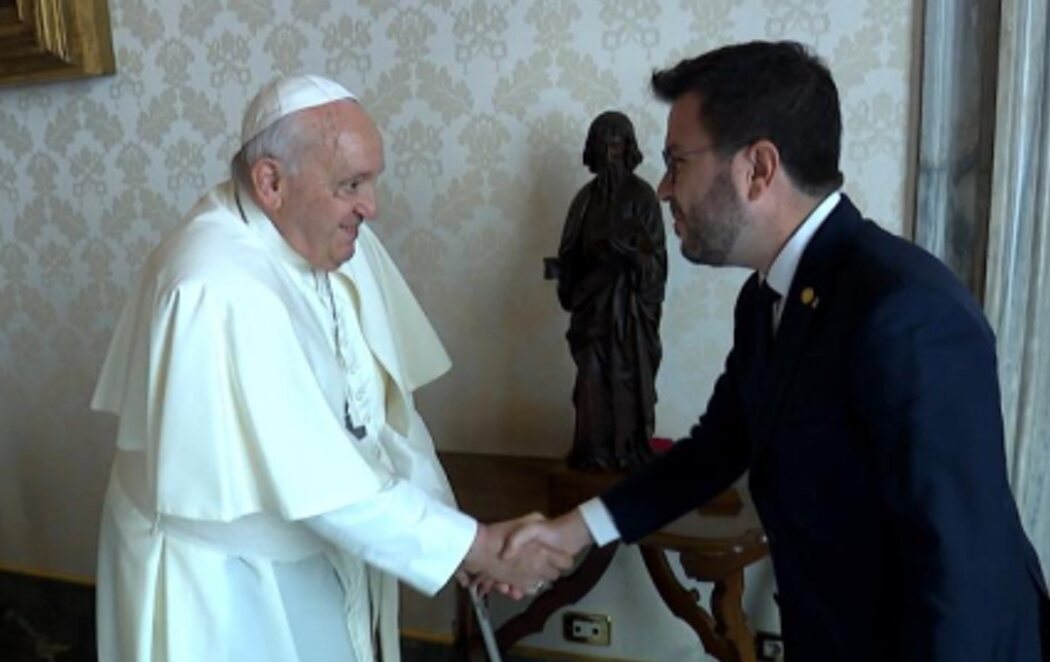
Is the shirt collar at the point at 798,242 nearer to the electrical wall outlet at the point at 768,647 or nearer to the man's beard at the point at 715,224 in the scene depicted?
the man's beard at the point at 715,224

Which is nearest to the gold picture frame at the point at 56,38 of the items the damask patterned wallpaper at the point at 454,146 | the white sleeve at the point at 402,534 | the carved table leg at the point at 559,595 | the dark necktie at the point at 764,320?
the damask patterned wallpaper at the point at 454,146

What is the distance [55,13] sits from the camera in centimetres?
241

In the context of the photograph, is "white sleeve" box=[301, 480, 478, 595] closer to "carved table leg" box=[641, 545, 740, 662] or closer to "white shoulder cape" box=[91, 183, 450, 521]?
"white shoulder cape" box=[91, 183, 450, 521]

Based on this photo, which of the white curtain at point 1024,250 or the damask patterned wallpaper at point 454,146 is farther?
the damask patterned wallpaper at point 454,146

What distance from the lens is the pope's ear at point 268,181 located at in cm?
134

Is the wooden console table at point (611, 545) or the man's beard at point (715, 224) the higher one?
the man's beard at point (715, 224)

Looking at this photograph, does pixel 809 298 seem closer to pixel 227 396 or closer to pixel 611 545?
pixel 227 396

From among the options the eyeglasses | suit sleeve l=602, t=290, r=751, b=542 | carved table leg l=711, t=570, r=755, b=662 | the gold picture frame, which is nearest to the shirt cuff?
suit sleeve l=602, t=290, r=751, b=542

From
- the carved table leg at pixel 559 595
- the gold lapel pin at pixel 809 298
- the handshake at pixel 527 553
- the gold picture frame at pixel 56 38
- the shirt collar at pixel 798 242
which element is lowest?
the carved table leg at pixel 559 595

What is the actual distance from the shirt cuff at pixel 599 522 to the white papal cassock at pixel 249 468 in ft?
0.77

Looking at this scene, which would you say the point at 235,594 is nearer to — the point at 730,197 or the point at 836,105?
the point at 730,197

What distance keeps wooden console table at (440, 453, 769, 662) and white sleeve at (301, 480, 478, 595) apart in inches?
17.2

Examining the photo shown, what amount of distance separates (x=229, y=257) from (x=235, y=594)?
500mm

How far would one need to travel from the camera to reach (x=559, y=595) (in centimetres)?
209
